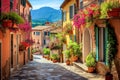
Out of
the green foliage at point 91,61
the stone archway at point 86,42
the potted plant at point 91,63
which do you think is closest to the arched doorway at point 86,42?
the stone archway at point 86,42

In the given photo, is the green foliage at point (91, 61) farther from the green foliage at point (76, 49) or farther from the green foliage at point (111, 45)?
the green foliage at point (76, 49)

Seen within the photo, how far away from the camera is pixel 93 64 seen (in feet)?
56.2

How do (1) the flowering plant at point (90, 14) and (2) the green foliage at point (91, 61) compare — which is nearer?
(1) the flowering plant at point (90, 14)

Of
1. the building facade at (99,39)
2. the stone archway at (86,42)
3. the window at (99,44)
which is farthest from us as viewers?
the stone archway at (86,42)

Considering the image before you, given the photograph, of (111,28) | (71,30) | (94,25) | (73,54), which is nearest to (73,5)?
(71,30)

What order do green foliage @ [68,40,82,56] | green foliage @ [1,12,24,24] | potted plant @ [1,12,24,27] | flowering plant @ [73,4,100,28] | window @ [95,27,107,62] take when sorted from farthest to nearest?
→ green foliage @ [68,40,82,56] → window @ [95,27,107,62] → flowering plant @ [73,4,100,28] → green foliage @ [1,12,24,24] → potted plant @ [1,12,24,27]

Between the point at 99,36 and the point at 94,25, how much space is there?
882 millimetres

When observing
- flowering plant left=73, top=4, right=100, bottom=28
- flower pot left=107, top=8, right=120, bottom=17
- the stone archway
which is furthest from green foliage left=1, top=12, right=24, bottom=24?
the stone archway

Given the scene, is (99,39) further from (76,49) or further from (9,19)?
(9,19)

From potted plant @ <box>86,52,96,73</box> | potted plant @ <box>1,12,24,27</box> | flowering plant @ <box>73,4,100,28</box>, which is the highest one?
flowering plant @ <box>73,4,100,28</box>

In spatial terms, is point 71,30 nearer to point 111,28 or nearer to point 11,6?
point 11,6

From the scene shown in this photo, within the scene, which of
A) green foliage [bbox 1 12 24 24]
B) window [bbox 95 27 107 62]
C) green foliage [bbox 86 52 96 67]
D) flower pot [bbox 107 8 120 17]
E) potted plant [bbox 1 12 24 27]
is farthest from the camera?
green foliage [bbox 86 52 96 67]

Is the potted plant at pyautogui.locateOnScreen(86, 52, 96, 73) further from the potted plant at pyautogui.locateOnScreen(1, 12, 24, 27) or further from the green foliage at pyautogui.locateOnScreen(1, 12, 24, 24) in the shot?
the potted plant at pyautogui.locateOnScreen(1, 12, 24, 27)

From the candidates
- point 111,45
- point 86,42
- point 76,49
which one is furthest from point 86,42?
point 111,45
